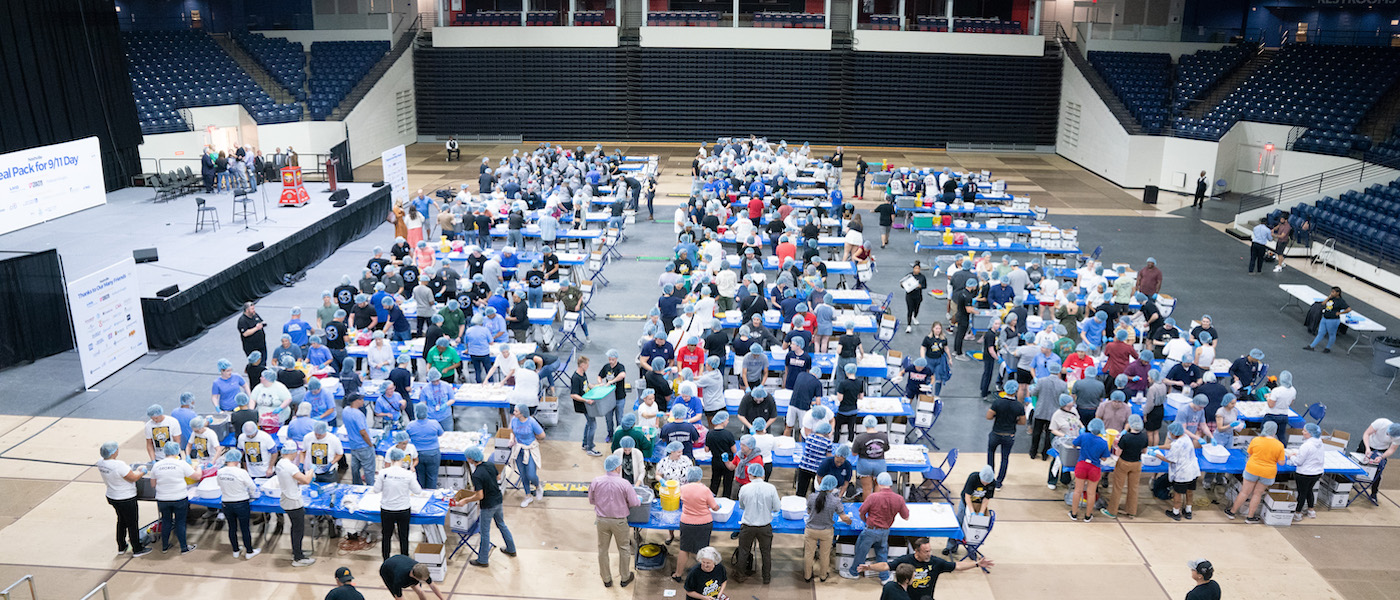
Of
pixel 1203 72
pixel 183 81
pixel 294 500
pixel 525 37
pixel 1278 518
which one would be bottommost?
pixel 1278 518

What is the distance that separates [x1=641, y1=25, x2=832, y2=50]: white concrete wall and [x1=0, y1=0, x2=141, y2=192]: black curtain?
19.7 metres

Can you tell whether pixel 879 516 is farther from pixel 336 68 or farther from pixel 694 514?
pixel 336 68

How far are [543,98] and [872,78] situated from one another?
16137mm

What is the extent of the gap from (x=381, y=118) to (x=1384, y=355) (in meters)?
37.8

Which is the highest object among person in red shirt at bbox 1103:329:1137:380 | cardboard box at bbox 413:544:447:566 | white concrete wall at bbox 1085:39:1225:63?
white concrete wall at bbox 1085:39:1225:63

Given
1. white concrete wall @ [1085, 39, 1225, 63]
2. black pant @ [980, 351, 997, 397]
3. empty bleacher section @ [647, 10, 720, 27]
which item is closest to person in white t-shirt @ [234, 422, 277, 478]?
black pant @ [980, 351, 997, 397]

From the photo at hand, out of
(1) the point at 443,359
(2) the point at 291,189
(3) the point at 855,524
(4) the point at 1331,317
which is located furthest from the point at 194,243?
(4) the point at 1331,317

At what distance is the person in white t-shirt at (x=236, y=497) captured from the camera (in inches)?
430

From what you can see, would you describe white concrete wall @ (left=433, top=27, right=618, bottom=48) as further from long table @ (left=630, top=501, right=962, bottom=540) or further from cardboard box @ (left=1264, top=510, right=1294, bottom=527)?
long table @ (left=630, top=501, right=962, bottom=540)

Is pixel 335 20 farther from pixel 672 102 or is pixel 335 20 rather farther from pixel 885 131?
pixel 885 131

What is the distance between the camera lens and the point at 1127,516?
12695 millimetres

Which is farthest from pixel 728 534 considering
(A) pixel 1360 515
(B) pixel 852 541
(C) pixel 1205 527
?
(A) pixel 1360 515

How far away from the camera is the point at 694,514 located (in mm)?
10711

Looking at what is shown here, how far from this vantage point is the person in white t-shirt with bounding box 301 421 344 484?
11.5 m
